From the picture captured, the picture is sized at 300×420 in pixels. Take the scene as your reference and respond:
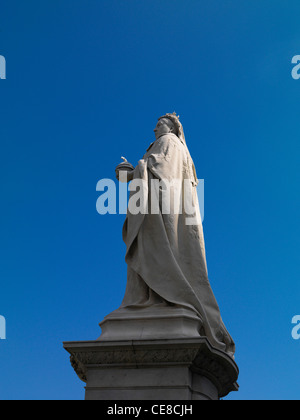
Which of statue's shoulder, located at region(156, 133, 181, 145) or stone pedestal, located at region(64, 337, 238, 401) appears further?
statue's shoulder, located at region(156, 133, 181, 145)

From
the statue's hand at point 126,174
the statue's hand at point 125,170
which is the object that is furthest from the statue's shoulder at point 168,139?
the statue's hand at point 126,174

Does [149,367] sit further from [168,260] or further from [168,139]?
[168,139]

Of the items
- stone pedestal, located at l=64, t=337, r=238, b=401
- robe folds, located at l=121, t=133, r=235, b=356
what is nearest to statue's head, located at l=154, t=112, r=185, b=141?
robe folds, located at l=121, t=133, r=235, b=356

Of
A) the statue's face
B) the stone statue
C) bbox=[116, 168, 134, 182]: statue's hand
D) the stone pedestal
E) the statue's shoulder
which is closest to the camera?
the stone pedestal

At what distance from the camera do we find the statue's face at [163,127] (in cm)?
1188

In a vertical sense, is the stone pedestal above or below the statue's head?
below

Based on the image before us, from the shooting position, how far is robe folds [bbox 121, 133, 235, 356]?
31.2 feet

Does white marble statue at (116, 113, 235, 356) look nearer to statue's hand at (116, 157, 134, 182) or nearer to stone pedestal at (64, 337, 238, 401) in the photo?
statue's hand at (116, 157, 134, 182)

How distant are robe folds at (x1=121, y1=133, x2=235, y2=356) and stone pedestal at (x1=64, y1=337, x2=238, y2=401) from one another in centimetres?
84

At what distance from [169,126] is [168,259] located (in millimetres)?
3454

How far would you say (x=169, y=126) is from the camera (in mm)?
12055

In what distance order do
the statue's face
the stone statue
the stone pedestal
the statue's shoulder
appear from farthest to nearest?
the statue's face
the statue's shoulder
the stone statue
the stone pedestal

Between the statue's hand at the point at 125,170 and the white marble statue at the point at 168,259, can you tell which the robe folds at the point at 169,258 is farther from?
the statue's hand at the point at 125,170
